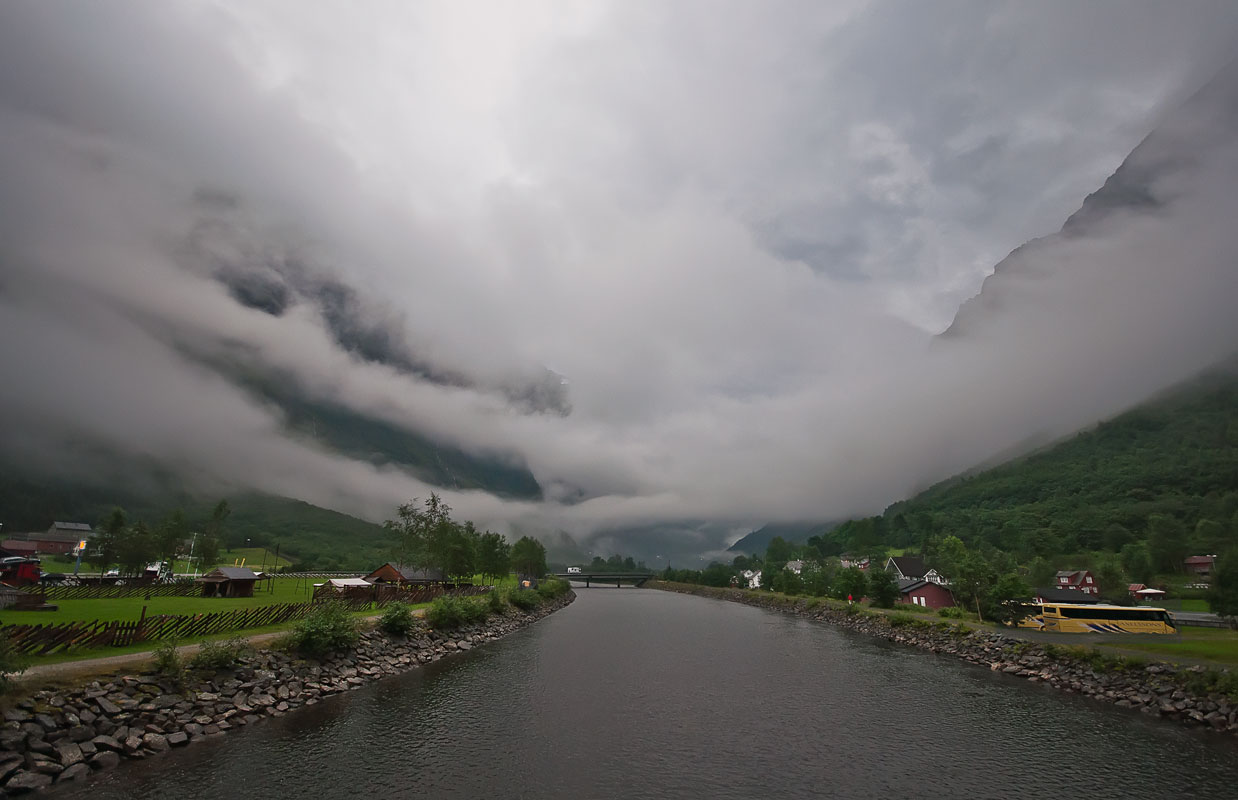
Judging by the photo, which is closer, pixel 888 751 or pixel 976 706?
pixel 888 751

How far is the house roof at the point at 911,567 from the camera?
611 feet

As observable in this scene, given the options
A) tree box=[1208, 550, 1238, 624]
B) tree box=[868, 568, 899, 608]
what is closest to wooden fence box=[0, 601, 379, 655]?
tree box=[868, 568, 899, 608]

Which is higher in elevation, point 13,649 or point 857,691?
point 13,649

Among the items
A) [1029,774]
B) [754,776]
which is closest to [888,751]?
[1029,774]

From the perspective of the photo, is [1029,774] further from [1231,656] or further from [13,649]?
[13,649]

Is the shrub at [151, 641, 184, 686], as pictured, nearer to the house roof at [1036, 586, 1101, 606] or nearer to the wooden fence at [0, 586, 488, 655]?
the wooden fence at [0, 586, 488, 655]

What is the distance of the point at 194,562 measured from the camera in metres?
176

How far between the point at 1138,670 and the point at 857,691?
21720 millimetres

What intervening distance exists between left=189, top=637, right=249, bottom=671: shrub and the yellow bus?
9071 centimetres

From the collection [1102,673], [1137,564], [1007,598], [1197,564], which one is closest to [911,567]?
[1137,564]

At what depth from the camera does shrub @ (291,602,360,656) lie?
48.2 metres

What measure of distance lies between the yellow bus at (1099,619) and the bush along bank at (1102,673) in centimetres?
1112

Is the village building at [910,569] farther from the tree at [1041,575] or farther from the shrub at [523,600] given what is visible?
the shrub at [523,600]

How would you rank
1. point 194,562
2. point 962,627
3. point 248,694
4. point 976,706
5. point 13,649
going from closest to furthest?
point 13,649
point 248,694
point 976,706
point 962,627
point 194,562
